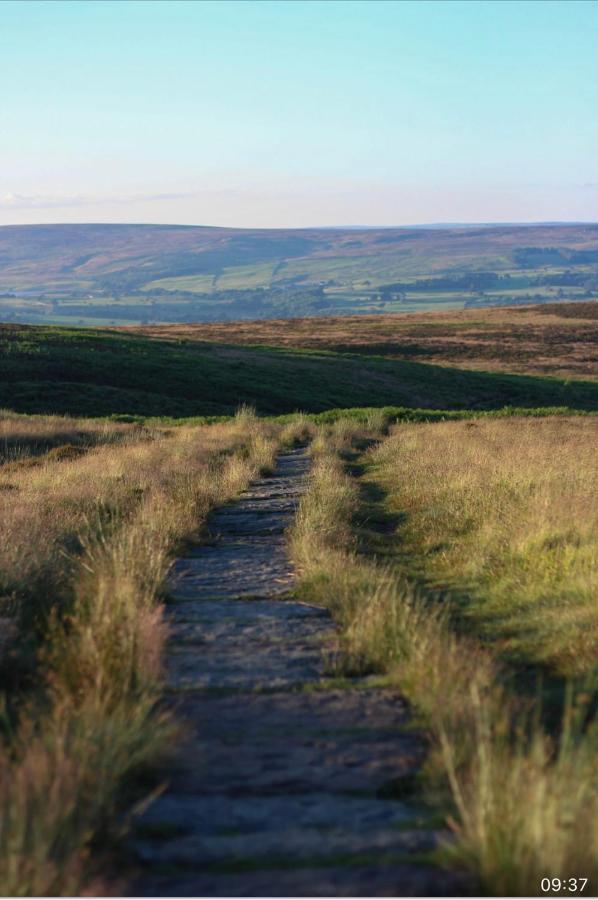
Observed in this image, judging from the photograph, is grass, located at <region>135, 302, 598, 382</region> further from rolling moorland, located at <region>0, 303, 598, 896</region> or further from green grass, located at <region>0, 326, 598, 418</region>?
rolling moorland, located at <region>0, 303, 598, 896</region>

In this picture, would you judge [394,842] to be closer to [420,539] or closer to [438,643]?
[438,643]

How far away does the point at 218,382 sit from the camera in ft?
140

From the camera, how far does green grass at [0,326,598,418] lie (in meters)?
37.2

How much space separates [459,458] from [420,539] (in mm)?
5998

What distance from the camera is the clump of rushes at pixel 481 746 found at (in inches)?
119

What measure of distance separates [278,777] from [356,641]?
69.6 inches

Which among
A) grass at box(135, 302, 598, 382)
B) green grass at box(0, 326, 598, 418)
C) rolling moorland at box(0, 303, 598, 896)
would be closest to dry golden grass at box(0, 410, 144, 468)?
rolling moorland at box(0, 303, 598, 896)

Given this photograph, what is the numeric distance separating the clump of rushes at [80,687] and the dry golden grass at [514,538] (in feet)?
7.85

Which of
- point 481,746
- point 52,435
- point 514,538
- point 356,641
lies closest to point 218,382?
point 52,435

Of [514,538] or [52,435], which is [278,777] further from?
[52,435]

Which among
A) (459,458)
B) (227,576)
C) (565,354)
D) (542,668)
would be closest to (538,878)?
(542,668)

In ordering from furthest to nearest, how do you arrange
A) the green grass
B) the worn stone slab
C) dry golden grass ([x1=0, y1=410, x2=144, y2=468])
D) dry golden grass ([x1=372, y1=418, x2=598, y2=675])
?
the green grass
dry golden grass ([x1=0, y1=410, x2=144, y2=468])
dry golden grass ([x1=372, y1=418, x2=598, y2=675])
the worn stone slab

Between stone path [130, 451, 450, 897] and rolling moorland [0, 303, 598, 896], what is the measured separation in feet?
0.07

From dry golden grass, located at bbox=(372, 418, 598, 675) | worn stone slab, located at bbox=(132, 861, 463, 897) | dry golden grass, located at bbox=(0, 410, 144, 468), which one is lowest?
dry golden grass, located at bbox=(0, 410, 144, 468)
